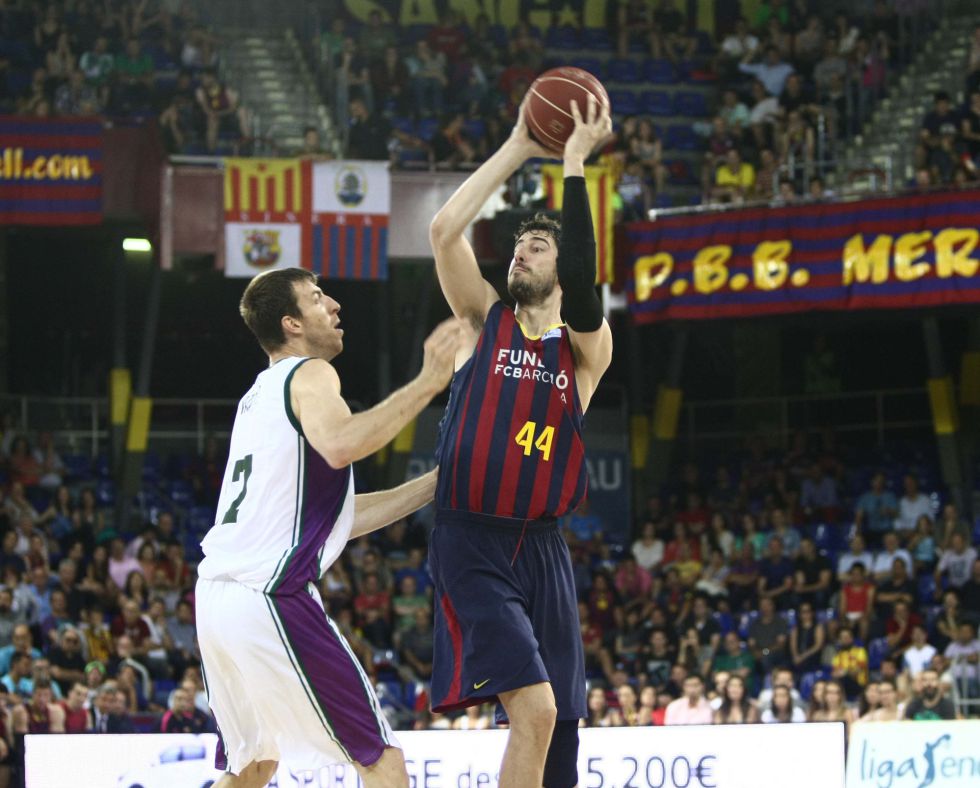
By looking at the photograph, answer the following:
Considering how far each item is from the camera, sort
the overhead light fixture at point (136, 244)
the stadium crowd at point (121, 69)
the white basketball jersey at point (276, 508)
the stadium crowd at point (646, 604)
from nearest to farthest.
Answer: the white basketball jersey at point (276, 508)
the stadium crowd at point (646, 604)
the stadium crowd at point (121, 69)
the overhead light fixture at point (136, 244)

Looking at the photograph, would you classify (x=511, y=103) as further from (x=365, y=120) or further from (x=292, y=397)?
(x=292, y=397)

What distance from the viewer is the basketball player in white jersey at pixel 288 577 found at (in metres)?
6.00

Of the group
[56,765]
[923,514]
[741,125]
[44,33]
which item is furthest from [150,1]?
[56,765]

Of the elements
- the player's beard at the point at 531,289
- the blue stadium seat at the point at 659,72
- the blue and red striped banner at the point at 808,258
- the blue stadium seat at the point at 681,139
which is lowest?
the player's beard at the point at 531,289

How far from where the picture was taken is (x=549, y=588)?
666 centimetres

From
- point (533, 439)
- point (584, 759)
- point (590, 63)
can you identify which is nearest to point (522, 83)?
point (590, 63)

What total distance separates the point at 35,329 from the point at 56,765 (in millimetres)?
16163

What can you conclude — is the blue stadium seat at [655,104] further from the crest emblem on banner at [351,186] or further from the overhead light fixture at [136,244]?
the overhead light fixture at [136,244]

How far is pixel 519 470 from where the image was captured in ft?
21.6

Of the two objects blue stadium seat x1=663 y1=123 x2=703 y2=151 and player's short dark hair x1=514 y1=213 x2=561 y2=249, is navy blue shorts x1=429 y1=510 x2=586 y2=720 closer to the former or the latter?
player's short dark hair x1=514 y1=213 x2=561 y2=249

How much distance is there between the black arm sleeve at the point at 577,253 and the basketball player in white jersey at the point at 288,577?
82 cm

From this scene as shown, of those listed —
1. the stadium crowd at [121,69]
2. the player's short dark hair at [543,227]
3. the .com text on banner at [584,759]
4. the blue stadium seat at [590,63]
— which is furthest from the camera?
the blue stadium seat at [590,63]

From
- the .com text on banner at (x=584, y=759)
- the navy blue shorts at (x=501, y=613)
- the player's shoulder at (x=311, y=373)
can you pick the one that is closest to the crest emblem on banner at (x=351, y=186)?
the .com text on banner at (x=584, y=759)

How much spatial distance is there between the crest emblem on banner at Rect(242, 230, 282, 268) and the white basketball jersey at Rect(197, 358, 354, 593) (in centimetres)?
1413
